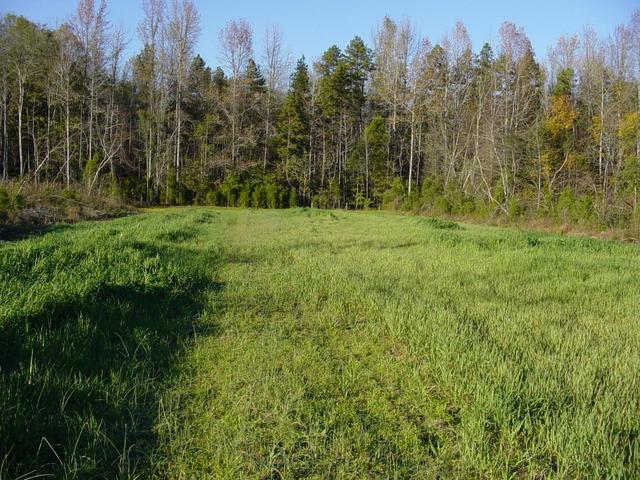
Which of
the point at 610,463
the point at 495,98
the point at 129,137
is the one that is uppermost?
the point at 495,98

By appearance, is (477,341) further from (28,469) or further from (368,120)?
(368,120)

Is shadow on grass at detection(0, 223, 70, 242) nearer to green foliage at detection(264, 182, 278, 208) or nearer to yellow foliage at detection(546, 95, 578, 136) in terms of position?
green foliage at detection(264, 182, 278, 208)

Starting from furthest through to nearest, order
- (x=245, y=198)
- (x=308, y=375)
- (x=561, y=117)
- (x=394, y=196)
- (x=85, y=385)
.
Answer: (x=245, y=198), (x=561, y=117), (x=394, y=196), (x=308, y=375), (x=85, y=385)

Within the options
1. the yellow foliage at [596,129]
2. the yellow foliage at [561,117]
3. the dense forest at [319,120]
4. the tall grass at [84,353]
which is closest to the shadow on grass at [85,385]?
the tall grass at [84,353]

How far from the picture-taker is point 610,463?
1.81 meters

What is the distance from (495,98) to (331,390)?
35.5 meters

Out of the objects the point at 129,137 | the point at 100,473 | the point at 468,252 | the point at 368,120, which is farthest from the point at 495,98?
the point at 100,473

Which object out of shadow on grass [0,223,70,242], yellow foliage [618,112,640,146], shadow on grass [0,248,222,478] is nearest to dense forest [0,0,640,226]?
yellow foliage [618,112,640,146]

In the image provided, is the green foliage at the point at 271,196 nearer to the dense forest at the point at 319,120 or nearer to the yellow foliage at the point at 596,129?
the dense forest at the point at 319,120

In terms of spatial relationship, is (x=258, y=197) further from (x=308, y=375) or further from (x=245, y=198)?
(x=308, y=375)

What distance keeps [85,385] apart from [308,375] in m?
1.40

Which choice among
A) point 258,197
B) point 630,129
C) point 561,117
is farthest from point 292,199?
point 630,129

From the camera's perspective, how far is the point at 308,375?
279cm

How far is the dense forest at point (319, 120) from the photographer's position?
2877 cm
